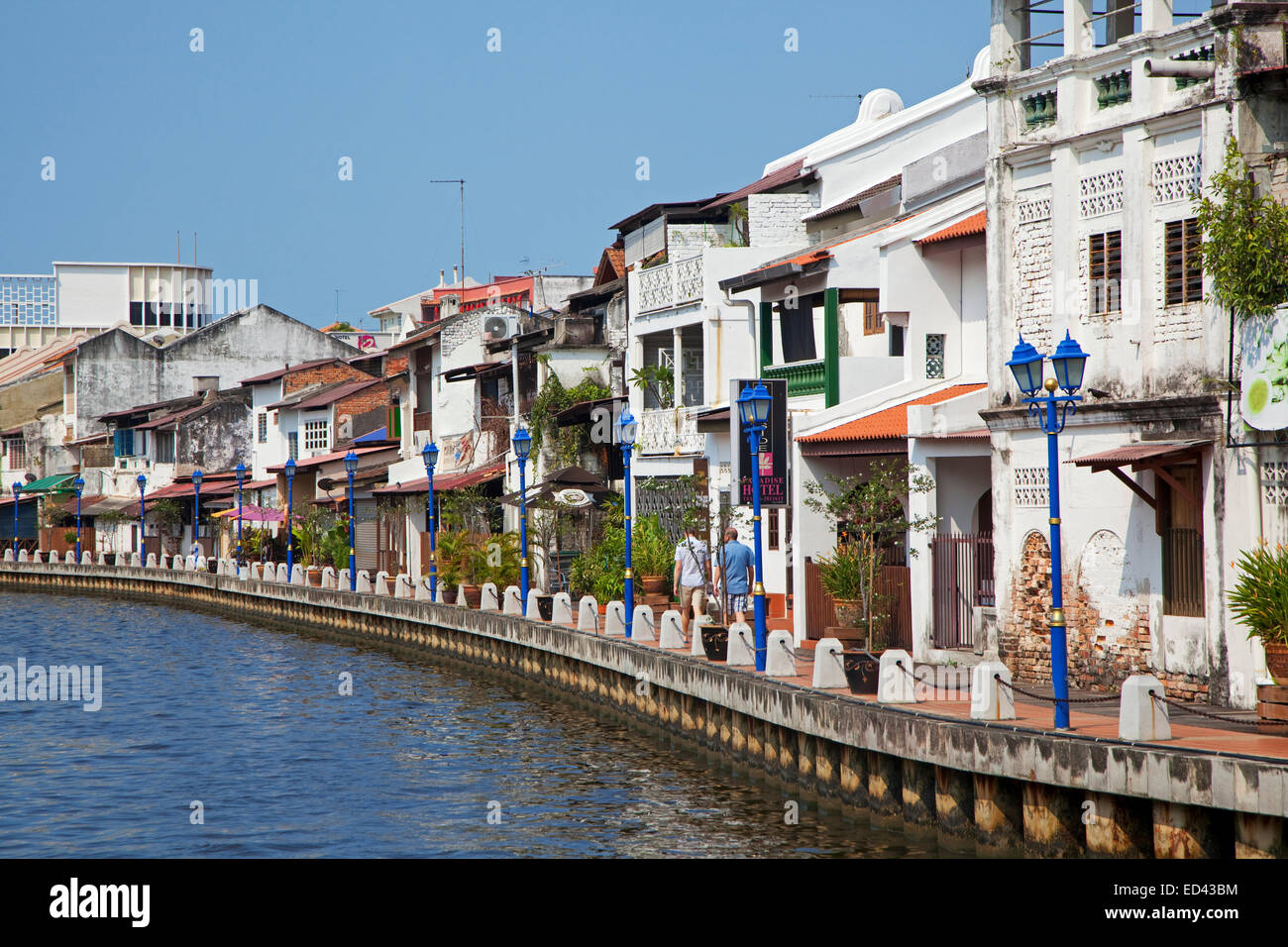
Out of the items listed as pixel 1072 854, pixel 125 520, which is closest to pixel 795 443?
pixel 1072 854

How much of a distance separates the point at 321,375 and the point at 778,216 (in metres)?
36.9

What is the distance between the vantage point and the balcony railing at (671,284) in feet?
118

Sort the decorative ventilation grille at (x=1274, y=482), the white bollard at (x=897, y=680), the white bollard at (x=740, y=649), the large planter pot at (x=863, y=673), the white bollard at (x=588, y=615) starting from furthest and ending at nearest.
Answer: the white bollard at (x=588, y=615), the white bollard at (x=740, y=649), the large planter pot at (x=863, y=673), the white bollard at (x=897, y=680), the decorative ventilation grille at (x=1274, y=482)

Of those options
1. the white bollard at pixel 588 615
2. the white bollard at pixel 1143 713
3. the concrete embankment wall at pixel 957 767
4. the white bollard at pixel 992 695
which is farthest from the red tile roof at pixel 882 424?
the white bollard at pixel 1143 713

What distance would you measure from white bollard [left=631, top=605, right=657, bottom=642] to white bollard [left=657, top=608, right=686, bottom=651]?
1.68m

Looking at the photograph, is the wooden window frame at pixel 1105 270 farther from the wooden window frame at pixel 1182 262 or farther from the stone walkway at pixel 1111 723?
the stone walkway at pixel 1111 723

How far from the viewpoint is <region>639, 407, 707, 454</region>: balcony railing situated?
35.8 metres

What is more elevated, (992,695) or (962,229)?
(962,229)

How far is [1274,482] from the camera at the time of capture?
16.9 m

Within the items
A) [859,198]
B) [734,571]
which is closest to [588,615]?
[734,571]

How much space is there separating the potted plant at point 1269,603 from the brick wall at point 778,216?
22818 mm

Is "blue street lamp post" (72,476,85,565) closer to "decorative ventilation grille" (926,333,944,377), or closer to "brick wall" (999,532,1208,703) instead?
"decorative ventilation grille" (926,333,944,377)

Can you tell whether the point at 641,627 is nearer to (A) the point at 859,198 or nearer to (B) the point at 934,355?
(B) the point at 934,355

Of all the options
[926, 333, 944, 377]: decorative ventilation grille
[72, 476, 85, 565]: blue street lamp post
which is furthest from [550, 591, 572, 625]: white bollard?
[72, 476, 85, 565]: blue street lamp post
